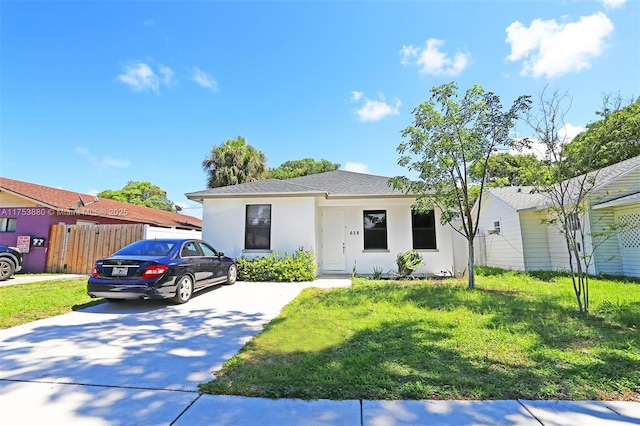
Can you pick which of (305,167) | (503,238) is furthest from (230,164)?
(305,167)

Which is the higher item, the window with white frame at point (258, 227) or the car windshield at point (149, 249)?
the window with white frame at point (258, 227)

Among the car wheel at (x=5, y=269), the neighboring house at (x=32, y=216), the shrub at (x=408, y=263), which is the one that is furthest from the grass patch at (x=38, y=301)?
the shrub at (x=408, y=263)

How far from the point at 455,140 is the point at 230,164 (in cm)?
1403

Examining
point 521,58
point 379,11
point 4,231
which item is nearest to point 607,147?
point 521,58

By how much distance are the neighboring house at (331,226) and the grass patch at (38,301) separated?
4.16 metres

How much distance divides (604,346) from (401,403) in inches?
121

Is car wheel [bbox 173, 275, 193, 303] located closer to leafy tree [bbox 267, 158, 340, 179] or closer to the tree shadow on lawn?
the tree shadow on lawn

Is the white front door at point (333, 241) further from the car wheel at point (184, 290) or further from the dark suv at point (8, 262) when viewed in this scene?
the dark suv at point (8, 262)

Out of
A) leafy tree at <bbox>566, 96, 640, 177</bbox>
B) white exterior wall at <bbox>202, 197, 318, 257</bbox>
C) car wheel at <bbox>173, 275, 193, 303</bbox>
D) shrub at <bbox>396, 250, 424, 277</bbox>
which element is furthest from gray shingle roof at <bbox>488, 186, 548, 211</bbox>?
car wheel at <bbox>173, 275, 193, 303</bbox>

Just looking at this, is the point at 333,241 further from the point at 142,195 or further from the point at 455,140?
the point at 142,195

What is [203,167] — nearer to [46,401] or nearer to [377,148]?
[377,148]

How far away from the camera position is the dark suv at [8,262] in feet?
32.8

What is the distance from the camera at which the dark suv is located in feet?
32.8

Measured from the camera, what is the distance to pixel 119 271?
5.64m
